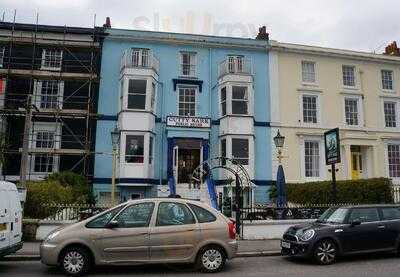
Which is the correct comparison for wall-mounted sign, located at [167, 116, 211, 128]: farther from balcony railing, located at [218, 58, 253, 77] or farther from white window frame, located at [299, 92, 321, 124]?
white window frame, located at [299, 92, 321, 124]

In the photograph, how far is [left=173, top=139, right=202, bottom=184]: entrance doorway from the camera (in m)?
24.9

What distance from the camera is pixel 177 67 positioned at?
26.5 m

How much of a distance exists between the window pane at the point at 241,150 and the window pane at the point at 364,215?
1348 cm

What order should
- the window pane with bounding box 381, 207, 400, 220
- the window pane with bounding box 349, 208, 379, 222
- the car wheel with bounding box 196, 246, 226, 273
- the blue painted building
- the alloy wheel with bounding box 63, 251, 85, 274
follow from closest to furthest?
the alloy wheel with bounding box 63, 251, 85, 274, the car wheel with bounding box 196, 246, 226, 273, the window pane with bounding box 349, 208, 379, 222, the window pane with bounding box 381, 207, 400, 220, the blue painted building

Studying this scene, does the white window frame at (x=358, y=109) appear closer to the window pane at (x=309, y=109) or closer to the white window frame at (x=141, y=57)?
the window pane at (x=309, y=109)

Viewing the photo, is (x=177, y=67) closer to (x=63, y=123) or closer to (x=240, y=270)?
(x=63, y=123)

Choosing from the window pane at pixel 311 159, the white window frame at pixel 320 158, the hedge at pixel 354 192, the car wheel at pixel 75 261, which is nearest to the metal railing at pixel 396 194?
the hedge at pixel 354 192

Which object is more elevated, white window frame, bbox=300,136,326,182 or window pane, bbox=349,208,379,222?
white window frame, bbox=300,136,326,182

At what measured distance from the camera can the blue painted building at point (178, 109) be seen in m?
24.1

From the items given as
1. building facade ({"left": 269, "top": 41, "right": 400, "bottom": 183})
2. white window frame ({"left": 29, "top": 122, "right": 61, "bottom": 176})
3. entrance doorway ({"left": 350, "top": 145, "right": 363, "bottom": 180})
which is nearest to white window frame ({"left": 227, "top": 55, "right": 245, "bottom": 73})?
building facade ({"left": 269, "top": 41, "right": 400, "bottom": 183})

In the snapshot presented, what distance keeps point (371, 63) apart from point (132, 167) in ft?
58.0

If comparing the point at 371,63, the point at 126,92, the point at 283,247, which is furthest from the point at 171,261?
the point at 371,63

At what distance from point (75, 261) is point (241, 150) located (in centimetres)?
1693

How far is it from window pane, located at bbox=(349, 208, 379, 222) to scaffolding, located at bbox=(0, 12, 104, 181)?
16.0 metres
